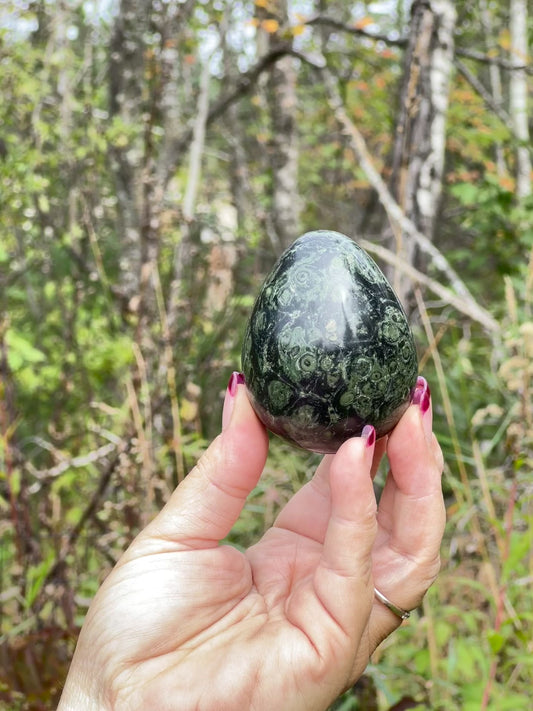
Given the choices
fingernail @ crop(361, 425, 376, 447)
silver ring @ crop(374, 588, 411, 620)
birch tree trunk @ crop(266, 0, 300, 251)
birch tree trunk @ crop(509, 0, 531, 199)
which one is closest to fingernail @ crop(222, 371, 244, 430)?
fingernail @ crop(361, 425, 376, 447)

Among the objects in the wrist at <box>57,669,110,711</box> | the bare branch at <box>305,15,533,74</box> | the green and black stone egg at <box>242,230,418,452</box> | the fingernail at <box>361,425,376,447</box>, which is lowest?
the wrist at <box>57,669,110,711</box>

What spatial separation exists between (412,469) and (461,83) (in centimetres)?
813

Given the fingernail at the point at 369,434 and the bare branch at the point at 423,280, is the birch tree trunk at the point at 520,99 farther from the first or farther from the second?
the fingernail at the point at 369,434

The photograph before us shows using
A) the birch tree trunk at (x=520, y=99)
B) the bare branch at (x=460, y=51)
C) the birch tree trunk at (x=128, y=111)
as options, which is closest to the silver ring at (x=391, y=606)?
the bare branch at (x=460, y=51)

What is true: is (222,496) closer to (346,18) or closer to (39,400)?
(39,400)

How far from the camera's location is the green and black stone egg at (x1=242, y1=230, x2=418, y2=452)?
4.16ft

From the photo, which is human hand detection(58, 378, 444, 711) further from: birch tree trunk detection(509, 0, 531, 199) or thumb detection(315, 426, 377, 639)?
birch tree trunk detection(509, 0, 531, 199)

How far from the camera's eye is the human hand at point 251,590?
1.17m

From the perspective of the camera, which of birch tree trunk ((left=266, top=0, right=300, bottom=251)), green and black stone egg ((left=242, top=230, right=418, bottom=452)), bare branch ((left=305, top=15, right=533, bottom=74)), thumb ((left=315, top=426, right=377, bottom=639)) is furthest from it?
birch tree trunk ((left=266, top=0, right=300, bottom=251))

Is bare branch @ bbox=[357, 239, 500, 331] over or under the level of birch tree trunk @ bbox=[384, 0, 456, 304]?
under

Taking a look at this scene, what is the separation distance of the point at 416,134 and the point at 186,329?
1.20 metres

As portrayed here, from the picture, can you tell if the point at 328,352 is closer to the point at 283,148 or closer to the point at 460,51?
the point at 460,51

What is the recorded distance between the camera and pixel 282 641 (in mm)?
1213

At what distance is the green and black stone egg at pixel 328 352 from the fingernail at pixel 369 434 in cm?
3
